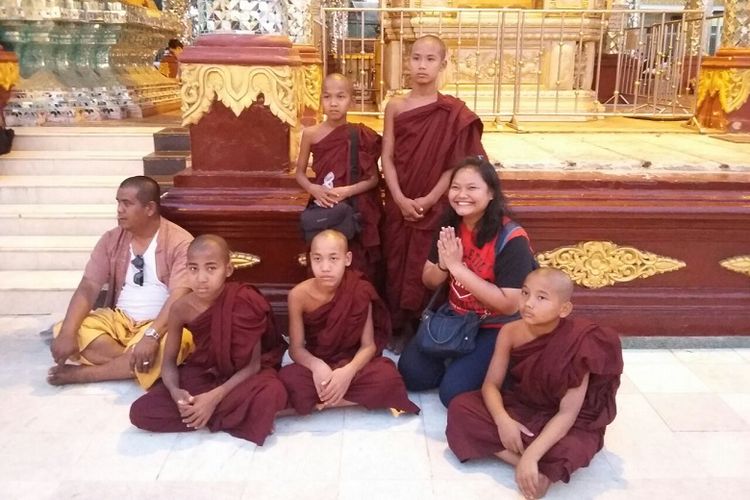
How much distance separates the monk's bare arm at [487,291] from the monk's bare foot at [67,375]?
1670 millimetres

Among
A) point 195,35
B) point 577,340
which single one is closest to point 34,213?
point 195,35

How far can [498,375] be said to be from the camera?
8.95 ft

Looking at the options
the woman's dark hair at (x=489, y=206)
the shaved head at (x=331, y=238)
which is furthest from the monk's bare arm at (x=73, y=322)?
the woman's dark hair at (x=489, y=206)

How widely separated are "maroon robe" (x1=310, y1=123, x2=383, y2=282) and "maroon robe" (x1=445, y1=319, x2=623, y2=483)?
1.08 metres

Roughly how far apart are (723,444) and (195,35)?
305cm

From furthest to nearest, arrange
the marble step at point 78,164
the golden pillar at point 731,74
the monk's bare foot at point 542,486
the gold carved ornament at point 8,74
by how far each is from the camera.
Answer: the golden pillar at point 731,74 → the gold carved ornament at point 8,74 → the marble step at point 78,164 → the monk's bare foot at point 542,486

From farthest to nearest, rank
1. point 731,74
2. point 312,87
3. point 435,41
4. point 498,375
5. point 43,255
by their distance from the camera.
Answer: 1. point 312,87
2. point 731,74
3. point 43,255
4. point 435,41
5. point 498,375

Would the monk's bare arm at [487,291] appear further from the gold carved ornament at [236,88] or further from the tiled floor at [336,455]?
the gold carved ornament at [236,88]

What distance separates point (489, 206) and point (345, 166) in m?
0.87

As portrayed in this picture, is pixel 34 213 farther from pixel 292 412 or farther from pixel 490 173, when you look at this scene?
pixel 490 173

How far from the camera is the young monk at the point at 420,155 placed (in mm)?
3457

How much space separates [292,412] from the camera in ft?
9.82

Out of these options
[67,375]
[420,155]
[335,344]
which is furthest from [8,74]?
[335,344]

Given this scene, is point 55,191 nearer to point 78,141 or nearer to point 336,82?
point 78,141
